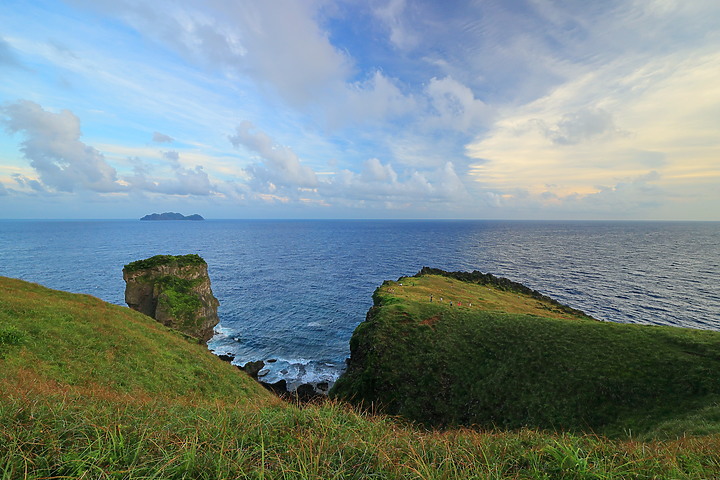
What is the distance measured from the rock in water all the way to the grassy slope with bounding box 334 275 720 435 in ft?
93.3

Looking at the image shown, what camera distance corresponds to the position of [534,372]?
27.2m

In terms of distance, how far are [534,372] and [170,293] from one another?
5243 centimetres

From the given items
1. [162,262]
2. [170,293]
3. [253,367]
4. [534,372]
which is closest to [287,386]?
[253,367]

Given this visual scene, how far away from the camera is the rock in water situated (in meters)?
44.8

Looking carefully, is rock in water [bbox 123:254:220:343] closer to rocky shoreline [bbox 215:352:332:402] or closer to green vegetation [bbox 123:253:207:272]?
green vegetation [bbox 123:253:207:272]

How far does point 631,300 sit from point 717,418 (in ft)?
245

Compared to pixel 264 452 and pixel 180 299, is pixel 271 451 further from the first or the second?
pixel 180 299

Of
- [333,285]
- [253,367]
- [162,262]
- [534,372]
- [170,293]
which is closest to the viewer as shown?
[534,372]

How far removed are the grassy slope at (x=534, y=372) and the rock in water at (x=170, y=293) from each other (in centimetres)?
2844

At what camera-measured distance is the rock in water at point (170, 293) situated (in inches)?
1766

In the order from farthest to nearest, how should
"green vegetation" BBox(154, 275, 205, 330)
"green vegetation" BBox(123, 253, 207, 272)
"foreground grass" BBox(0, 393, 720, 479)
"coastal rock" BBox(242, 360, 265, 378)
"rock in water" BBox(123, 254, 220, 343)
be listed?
1. "green vegetation" BBox(123, 253, 207, 272)
2. "rock in water" BBox(123, 254, 220, 343)
3. "green vegetation" BBox(154, 275, 205, 330)
4. "coastal rock" BBox(242, 360, 265, 378)
5. "foreground grass" BBox(0, 393, 720, 479)

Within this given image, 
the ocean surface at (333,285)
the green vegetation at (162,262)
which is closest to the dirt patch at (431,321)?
the ocean surface at (333,285)

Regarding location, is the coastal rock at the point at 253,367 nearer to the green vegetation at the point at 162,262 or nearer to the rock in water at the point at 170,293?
the rock in water at the point at 170,293

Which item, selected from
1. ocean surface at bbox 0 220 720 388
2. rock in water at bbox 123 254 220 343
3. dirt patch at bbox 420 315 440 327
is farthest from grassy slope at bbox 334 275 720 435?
rock in water at bbox 123 254 220 343
